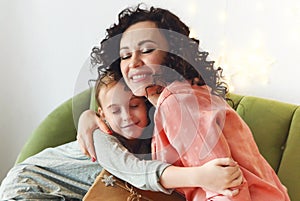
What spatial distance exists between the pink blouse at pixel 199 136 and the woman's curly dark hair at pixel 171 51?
0.03m

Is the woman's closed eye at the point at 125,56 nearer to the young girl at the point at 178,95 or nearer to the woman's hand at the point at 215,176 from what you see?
the young girl at the point at 178,95

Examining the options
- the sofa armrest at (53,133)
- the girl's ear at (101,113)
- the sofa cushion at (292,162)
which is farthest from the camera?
the sofa armrest at (53,133)

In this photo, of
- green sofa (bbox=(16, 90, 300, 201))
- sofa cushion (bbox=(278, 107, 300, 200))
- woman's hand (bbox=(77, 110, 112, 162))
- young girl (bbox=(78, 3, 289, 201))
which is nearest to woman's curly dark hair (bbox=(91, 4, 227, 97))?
young girl (bbox=(78, 3, 289, 201))

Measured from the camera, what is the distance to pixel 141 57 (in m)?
0.93

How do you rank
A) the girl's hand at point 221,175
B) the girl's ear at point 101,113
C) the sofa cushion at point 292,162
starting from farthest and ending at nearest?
the sofa cushion at point 292,162
the girl's ear at point 101,113
the girl's hand at point 221,175

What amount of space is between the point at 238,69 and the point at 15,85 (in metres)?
1.01

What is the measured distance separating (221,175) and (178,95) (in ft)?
0.57

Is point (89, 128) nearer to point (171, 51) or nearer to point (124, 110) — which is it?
point (124, 110)

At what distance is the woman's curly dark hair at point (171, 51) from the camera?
3.17ft

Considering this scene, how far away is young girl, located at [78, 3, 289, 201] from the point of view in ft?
3.06

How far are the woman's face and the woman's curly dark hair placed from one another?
0.02 m

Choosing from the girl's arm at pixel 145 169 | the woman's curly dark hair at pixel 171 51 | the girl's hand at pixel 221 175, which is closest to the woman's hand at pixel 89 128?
the girl's arm at pixel 145 169

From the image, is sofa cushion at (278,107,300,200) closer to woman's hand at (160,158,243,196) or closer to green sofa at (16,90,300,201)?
green sofa at (16,90,300,201)

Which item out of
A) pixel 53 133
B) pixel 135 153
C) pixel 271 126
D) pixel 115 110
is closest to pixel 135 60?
pixel 115 110
